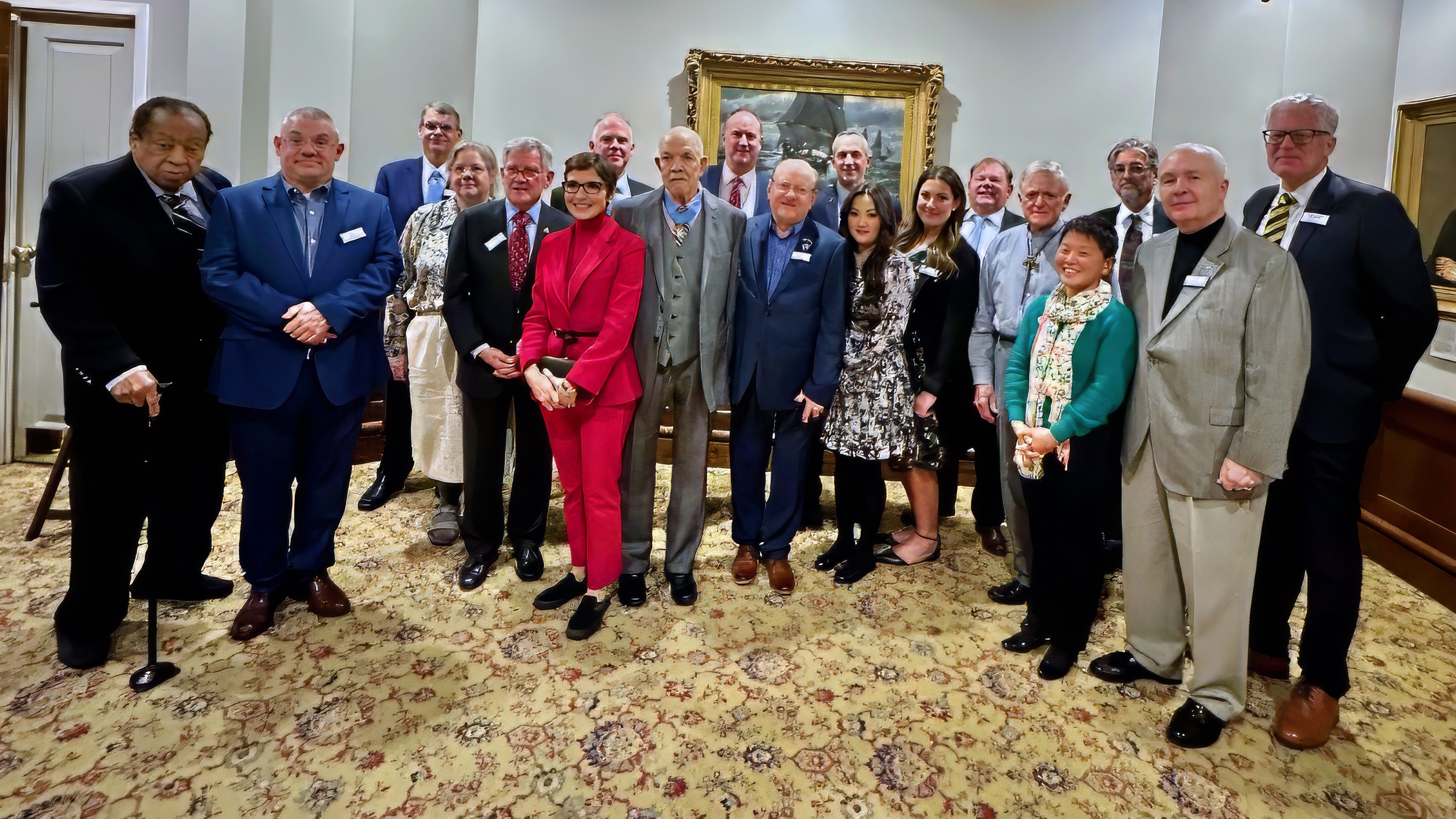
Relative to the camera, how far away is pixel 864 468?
143 inches

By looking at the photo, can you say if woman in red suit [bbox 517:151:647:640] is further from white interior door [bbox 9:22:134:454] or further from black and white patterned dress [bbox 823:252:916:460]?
white interior door [bbox 9:22:134:454]

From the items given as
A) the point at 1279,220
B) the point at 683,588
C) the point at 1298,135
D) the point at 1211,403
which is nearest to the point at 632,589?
the point at 683,588

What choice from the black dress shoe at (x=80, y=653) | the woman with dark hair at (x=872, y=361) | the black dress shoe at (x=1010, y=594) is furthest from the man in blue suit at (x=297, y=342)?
the black dress shoe at (x=1010, y=594)

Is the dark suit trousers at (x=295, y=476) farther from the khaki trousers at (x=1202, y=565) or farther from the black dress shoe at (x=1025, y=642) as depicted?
the khaki trousers at (x=1202, y=565)

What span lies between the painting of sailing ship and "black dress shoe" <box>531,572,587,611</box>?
3934mm

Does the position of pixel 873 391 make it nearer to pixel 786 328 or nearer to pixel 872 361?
pixel 872 361

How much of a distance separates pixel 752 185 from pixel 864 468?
174cm

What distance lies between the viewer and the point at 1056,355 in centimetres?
272

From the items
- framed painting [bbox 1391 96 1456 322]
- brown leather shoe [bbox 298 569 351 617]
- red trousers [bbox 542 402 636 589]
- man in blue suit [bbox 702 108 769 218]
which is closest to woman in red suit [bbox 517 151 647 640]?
red trousers [bbox 542 402 636 589]

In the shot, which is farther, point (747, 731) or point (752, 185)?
point (752, 185)

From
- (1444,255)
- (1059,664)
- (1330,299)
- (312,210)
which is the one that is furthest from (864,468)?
(1444,255)

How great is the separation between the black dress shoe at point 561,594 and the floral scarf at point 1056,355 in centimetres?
183

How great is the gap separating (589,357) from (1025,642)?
196 cm

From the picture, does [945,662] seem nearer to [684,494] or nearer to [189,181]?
[684,494]
